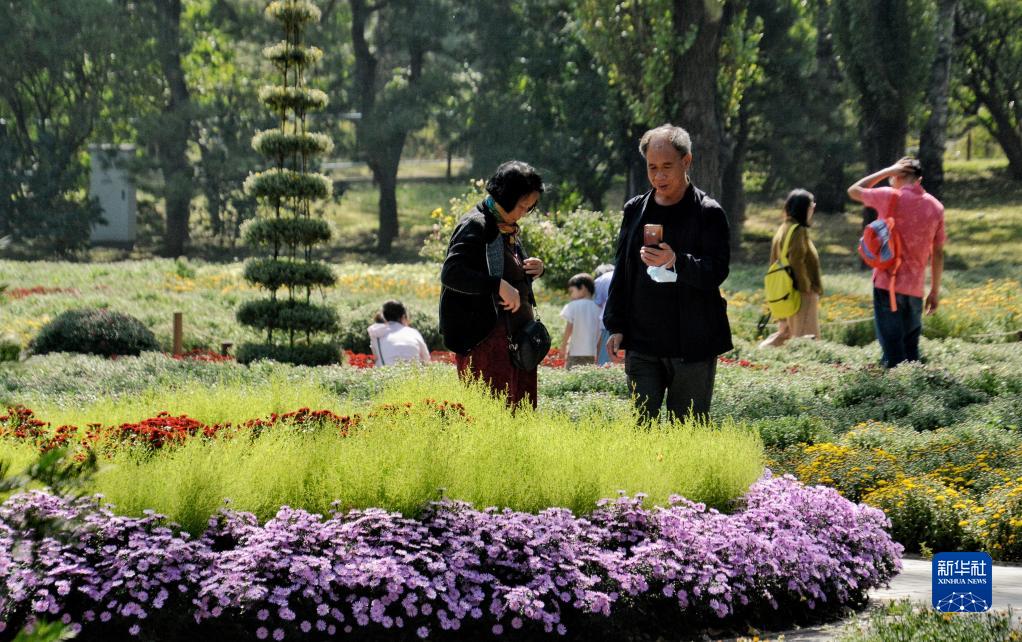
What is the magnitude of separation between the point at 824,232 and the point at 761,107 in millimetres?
3973

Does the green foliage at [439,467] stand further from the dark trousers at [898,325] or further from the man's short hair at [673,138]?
the dark trousers at [898,325]

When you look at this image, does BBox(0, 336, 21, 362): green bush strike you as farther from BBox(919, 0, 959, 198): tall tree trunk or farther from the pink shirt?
BBox(919, 0, 959, 198): tall tree trunk

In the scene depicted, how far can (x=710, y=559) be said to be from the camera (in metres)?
5.34

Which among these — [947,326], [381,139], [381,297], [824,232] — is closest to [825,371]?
[947,326]

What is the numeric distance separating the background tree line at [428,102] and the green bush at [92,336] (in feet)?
59.5

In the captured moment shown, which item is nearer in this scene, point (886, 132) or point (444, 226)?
point (444, 226)

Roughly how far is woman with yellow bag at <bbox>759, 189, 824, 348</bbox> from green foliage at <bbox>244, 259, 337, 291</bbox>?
Answer: 19.9 ft

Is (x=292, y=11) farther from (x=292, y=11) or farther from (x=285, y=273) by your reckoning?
(x=285, y=273)

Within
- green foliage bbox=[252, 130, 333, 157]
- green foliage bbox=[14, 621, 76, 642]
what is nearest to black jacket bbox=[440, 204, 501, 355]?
green foliage bbox=[14, 621, 76, 642]

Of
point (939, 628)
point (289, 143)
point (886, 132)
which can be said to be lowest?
point (939, 628)

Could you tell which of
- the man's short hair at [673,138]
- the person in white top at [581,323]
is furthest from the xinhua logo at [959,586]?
the person in white top at [581,323]

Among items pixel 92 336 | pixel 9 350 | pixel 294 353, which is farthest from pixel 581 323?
pixel 9 350

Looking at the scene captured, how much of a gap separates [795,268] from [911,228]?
305 cm

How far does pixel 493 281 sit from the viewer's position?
6.67m
